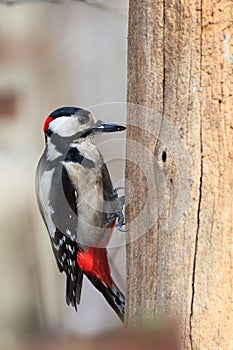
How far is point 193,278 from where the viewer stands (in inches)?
49.3

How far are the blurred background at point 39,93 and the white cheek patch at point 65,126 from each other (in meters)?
0.61

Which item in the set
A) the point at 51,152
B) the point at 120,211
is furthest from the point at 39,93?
the point at 120,211

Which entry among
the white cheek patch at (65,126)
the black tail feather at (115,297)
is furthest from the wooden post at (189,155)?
the black tail feather at (115,297)

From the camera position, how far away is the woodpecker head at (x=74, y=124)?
1.49m

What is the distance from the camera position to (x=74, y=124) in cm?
150

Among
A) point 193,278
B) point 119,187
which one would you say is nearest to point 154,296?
point 193,278

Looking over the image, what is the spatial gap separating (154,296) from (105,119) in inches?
15.3

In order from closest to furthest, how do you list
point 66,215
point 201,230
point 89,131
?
point 201,230
point 89,131
point 66,215

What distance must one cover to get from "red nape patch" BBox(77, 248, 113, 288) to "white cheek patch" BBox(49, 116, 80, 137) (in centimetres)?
28

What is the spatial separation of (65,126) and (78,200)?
6.4 inches

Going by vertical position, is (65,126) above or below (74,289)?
above

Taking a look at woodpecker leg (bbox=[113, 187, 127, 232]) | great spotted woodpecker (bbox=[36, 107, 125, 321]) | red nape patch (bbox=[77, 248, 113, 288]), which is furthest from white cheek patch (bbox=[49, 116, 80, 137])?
red nape patch (bbox=[77, 248, 113, 288])

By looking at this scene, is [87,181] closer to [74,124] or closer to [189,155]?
[74,124]

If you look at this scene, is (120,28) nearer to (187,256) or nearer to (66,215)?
(66,215)
